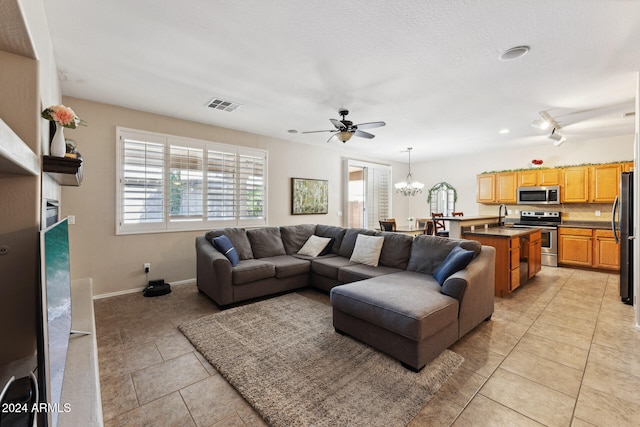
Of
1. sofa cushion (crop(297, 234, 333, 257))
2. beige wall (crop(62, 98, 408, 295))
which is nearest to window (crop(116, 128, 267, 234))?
beige wall (crop(62, 98, 408, 295))

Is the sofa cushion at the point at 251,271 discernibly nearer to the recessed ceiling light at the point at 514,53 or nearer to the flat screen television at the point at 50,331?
the flat screen television at the point at 50,331

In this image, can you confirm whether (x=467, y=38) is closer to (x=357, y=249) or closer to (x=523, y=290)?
(x=357, y=249)

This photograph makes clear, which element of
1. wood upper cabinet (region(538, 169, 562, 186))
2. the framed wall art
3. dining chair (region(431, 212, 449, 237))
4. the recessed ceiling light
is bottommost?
Answer: dining chair (region(431, 212, 449, 237))

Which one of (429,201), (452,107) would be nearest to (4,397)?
(452,107)

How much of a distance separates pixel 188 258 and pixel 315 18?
3989mm

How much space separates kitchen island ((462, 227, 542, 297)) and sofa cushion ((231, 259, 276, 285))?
2.98 metres

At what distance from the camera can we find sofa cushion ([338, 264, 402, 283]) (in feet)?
11.4

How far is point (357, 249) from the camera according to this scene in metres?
4.16

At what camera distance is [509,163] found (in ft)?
22.7

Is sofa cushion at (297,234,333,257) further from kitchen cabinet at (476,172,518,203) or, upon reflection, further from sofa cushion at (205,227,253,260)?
kitchen cabinet at (476,172,518,203)

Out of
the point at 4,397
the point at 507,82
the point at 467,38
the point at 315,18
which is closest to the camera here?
the point at 4,397

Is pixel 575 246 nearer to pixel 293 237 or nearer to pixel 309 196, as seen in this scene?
pixel 309 196

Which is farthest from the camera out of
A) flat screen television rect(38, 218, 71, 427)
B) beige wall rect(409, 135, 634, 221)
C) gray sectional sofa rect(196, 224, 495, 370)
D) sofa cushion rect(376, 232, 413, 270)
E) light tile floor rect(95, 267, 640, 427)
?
beige wall rect(409, 135, 634, 221)

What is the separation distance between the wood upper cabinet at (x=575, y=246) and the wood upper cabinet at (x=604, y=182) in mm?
701
